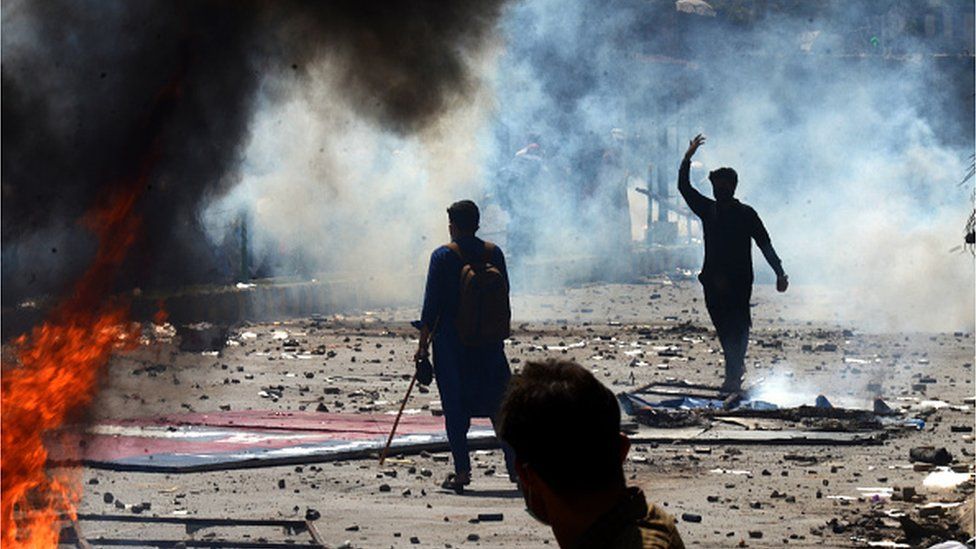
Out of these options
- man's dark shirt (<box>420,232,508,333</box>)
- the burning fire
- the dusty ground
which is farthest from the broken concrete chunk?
the burning fire

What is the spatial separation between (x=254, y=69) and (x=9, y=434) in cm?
297

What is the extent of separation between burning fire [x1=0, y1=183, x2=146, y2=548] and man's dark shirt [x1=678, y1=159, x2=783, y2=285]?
592 cm

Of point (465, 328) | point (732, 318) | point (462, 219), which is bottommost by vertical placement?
point (732, 318)

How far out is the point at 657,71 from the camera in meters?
33.5

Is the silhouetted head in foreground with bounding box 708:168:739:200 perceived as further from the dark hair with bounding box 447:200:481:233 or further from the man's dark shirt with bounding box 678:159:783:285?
the dark hair with bounding box 447:200:481:233

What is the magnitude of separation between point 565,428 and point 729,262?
1090 cm

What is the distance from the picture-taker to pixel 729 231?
13984 millimetres

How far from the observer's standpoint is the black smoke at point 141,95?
815 cm

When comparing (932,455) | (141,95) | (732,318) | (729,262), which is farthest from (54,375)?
(729,262)

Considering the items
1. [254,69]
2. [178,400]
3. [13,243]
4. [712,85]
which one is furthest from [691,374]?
[712,85]

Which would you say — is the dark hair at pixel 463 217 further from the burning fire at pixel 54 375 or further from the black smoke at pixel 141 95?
the burning fire at pixel 54 375

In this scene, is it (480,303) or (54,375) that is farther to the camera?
(480,303)

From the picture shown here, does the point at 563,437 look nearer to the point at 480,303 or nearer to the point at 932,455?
the point at 480,303

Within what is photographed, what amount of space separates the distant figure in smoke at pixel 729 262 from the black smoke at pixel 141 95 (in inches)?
137
